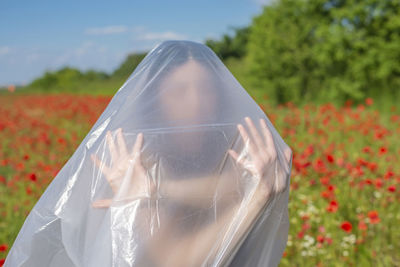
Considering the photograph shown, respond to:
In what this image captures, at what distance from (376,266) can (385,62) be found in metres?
7.75

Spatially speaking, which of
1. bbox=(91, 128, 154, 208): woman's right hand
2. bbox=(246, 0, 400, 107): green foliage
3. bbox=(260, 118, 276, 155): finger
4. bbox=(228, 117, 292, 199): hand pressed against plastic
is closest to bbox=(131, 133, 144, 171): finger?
bbox=(91, 128, 154, 208): woman's right hand

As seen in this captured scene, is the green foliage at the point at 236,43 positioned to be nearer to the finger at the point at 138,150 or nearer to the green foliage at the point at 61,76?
the green foliage at the point at 61,76

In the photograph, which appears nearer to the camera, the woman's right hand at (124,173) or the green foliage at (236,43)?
the woman's right hand at (124,173)

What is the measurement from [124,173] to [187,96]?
284mm

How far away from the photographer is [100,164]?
3.71 ft

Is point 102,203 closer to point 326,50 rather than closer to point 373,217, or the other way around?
point 373,217

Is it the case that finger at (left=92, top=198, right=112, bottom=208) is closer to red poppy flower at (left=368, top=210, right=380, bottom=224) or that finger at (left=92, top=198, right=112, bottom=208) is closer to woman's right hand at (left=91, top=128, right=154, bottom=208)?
woman's right hand at (left=91, top=128, right=154, bottom=208)

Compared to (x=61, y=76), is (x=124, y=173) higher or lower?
higher

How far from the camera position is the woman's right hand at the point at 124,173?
1021 mm

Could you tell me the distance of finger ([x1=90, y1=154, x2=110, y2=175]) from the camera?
43.5 inches

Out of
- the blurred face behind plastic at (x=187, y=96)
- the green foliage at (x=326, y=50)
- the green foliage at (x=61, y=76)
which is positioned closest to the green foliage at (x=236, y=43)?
the green foliage at (x=61, y=76)

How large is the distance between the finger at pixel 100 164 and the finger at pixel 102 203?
2.9 inches

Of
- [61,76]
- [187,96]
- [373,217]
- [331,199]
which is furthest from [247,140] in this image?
[61,76]

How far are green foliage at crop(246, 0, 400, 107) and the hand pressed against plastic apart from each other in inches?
346
